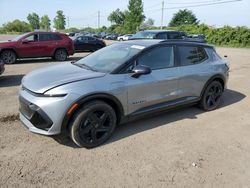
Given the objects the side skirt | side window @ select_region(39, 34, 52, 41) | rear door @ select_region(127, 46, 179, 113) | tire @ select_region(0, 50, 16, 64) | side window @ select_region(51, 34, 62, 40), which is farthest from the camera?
side window @ select_region(51, 34, 62, 40)

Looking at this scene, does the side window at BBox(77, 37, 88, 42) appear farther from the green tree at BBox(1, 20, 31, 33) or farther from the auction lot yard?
the green tree at BBox(1, 20, 31, 33)

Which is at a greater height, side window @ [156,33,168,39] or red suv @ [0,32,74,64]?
side window @ [156,33,168,39]

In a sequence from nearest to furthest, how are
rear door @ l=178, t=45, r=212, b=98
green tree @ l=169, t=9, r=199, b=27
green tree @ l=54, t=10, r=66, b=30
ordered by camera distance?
rear door @ l=178, t=45, r=212, b=98
green tree @ l=169, t=9, r=199, b=27
green tree @ l=54, t=10, r=66, b=30

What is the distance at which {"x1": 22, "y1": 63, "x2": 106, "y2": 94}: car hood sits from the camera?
349 centimetres

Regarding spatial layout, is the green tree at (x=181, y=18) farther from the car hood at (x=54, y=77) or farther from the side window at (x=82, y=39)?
the car hood at (x=54, y=77)

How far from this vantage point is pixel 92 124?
3676 mm

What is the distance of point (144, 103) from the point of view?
4219 mm

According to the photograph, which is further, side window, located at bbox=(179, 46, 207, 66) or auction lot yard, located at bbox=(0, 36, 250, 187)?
side window, located at bbox=(179, 46, 207, 66)

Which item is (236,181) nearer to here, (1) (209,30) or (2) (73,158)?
(2) (73,158)

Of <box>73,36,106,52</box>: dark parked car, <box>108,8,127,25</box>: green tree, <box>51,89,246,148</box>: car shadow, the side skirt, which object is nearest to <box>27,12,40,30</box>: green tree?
<box>108,8,127,25</box>: green tree

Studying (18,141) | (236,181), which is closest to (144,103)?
(236,181)

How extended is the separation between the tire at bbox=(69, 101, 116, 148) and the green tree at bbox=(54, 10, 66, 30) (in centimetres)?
10544

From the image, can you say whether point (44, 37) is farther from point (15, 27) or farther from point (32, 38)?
point (15, 27)

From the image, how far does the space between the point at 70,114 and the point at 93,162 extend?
0.74 metres
